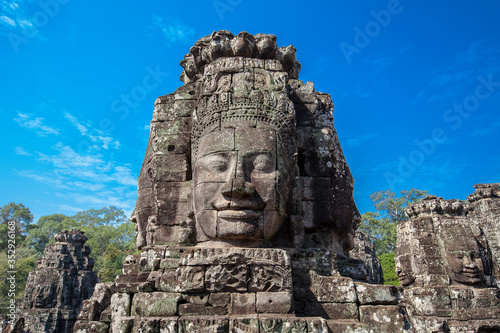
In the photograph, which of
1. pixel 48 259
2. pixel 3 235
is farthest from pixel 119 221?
pixel 48 259

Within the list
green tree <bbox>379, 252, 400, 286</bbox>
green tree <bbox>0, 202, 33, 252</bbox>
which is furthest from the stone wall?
green tree <bbox>0, 202, 33, 252</bbox>

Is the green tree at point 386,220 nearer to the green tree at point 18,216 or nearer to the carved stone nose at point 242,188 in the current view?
the carved stone nose at point 242,188

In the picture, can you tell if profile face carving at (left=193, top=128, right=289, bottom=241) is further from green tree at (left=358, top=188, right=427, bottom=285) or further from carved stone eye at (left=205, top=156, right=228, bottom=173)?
green tree at (left=358, top=188, right=427, bottom=285)

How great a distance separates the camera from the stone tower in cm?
1616

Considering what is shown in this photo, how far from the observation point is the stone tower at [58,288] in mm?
16156

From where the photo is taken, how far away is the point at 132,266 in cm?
484

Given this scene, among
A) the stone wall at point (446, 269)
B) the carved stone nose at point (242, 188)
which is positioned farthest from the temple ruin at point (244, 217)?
the stone wall at point (446, 269)

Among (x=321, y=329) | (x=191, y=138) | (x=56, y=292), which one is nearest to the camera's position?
(x=321, y=329)

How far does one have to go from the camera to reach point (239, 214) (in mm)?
4297

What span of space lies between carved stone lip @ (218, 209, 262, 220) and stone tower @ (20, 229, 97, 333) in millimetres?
15810

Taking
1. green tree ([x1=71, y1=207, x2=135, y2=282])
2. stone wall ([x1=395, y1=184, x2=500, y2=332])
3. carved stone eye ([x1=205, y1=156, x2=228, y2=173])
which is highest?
green tree ([x1=71, y1=207, x2=135, y2=282])

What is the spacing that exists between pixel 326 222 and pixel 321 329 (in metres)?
1.79

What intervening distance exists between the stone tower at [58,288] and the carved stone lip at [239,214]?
622 inches

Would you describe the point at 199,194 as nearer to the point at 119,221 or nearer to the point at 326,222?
the point at 326,222
